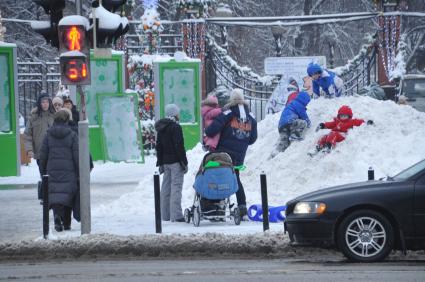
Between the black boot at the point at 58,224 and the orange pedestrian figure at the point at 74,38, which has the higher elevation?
the orange pedestrian figure at the point at 74,38

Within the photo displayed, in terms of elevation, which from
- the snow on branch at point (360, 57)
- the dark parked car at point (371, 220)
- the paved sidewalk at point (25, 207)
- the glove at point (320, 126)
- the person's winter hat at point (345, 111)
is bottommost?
the paved sidewalk at point (25, 207)

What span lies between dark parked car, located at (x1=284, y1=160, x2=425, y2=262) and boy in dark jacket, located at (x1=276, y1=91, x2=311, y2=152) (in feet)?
22.9

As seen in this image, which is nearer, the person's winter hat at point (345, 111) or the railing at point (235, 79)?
the person's winter hat at point (345, 111)

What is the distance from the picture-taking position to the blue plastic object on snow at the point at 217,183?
1605cm

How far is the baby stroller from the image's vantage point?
1608cm

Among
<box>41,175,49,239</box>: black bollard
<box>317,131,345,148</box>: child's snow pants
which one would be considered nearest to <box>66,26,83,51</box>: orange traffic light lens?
<box>41,175,49,239</box>: black bollard

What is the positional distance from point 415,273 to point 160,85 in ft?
57.0

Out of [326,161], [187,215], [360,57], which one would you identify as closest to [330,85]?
[326,161]

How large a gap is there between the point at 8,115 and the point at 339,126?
9.76 metres

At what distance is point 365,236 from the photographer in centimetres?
1252

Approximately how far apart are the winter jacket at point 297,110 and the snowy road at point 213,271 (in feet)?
21.9

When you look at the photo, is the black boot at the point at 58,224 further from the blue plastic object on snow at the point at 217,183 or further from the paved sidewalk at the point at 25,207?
the blue plastic object on snow at the point at 217,183

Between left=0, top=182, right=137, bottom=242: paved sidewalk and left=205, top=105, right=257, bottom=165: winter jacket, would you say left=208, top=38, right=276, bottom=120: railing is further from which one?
left=205, top=105, right=257, bottom=165: winter jacket

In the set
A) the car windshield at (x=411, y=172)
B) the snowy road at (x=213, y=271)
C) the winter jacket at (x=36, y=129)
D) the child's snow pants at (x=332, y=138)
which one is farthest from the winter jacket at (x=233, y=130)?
the car windshield at (x=411, y=172)
